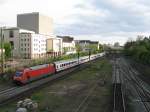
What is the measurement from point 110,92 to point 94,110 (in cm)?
1147

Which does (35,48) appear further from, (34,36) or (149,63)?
(149,63)

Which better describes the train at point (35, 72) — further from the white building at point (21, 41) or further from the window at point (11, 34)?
the window at point (11, 34)

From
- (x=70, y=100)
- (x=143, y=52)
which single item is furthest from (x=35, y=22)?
(x=70, y=100)

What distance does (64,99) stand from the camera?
102 feet

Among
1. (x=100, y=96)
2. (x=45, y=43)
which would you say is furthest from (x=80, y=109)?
(x=45, y=43)

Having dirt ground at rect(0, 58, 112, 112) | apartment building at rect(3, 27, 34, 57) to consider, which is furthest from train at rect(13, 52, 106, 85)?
apartment building at rect(3, 27, 34, 57)

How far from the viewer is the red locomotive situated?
40.9 m

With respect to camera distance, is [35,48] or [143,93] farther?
[35,48]

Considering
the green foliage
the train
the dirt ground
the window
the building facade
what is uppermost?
the building facade

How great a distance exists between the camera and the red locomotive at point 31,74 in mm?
40875

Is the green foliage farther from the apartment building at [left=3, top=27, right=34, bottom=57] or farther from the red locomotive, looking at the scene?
the apartment building at [left=3, top=27, right=34, bottom=57]

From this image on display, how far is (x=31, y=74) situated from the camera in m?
43.8

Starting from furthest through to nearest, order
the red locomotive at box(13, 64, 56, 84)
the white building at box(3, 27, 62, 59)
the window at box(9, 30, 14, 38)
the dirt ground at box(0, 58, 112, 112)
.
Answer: the window at box(9, 30, 14, 38), the white building at box(3, 27, 62, 59), the red locomotive at box(13, 64, 56, 84), the dirt ground at box(0, 58, 112, 112)

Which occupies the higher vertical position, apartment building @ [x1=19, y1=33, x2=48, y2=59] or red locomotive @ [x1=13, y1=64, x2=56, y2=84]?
apartment building @ [x1=19, y1=33, x2=48, y2=59]
